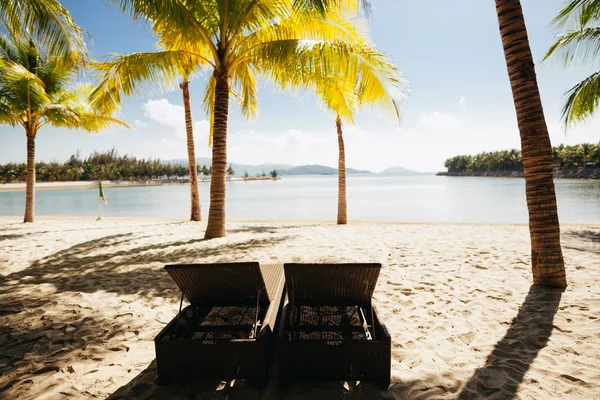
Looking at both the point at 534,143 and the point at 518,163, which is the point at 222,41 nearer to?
the point at 534,143

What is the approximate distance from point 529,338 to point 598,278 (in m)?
2.60

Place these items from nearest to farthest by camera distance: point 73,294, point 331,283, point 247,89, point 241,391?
point 241,391 < point 331,283 < point 73,294 < point 247,89

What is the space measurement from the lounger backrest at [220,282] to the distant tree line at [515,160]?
101 m

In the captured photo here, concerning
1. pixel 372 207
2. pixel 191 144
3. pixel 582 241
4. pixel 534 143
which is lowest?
pixel 372 207

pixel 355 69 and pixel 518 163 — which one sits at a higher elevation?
pixel 518 163

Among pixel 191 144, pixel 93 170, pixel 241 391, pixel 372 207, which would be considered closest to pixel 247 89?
pixel 191 144

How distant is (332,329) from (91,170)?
12499 cm

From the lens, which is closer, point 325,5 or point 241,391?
point 241,391

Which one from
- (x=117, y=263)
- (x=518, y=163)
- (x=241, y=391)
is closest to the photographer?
(x=241, y=391)

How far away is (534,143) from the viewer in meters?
3.83

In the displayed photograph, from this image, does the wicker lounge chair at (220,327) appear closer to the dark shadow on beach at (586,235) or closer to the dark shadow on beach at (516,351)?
the dark shadow on beach at (516,351)

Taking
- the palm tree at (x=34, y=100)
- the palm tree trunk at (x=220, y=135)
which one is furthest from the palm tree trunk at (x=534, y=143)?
the palm tree at (x=34, y=100)

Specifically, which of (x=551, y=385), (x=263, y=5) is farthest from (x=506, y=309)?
(x=263, y=5)

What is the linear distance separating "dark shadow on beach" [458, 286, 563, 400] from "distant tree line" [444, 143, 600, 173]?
9771cm
